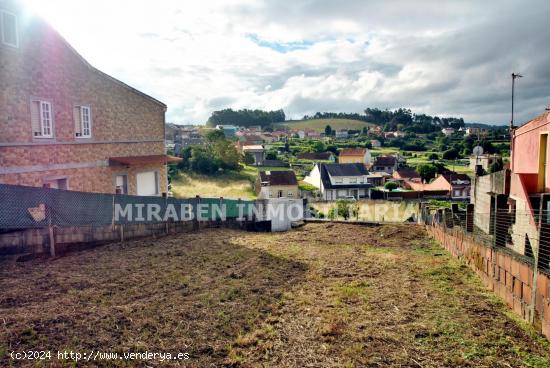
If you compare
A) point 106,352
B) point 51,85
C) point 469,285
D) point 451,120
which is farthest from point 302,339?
point 451,120

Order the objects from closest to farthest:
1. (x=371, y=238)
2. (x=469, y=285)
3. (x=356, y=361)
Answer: (x=356, y=361) < (x=469, y=285) < (x=371, y=238)

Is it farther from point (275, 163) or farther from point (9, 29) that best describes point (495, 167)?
point (275, 163)

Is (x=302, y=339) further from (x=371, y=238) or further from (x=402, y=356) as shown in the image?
(x=371, y=238)

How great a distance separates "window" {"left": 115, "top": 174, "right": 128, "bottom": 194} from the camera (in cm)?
1622

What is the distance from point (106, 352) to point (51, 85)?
11.1 m

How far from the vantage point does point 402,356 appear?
15.0ft

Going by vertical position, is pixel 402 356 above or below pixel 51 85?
below

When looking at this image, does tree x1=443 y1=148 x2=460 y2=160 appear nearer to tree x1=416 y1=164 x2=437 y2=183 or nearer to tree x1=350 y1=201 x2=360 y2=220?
tree x1=416 y1=164 x2=437 y2=183

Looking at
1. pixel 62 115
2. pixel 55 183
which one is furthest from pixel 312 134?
pixel 55 183

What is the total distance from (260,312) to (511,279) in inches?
156

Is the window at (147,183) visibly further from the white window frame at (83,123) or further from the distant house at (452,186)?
the distant house at (452,186)

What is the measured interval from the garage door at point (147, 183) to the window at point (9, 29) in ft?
24.7

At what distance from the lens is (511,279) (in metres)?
6.12

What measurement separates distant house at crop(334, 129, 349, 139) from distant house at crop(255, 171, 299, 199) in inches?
3308
